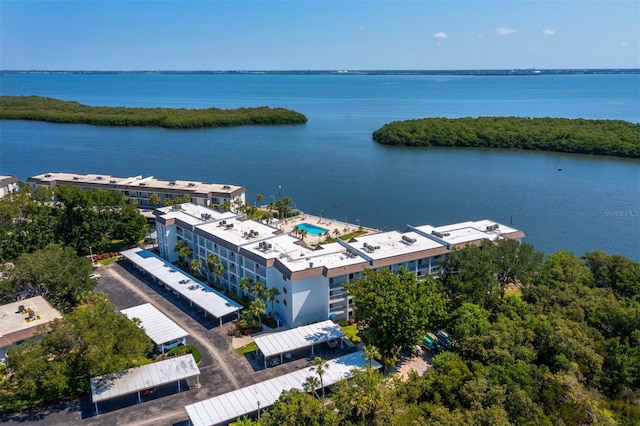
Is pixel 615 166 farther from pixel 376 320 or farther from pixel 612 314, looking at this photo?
pixel 376 320

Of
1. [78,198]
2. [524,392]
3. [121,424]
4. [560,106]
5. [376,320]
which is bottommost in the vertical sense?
[121,424]

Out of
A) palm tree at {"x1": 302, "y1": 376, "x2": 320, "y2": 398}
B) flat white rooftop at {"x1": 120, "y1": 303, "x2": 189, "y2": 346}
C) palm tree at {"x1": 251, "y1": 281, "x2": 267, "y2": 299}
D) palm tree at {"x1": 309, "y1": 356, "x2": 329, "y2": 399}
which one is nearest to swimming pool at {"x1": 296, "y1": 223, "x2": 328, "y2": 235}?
palm tree at {"x1": 251, "y1": 281, "x2": 267, "y2": 299}

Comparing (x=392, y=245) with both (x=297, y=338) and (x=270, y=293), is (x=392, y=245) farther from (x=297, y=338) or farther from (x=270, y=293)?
(x=297, y=338)

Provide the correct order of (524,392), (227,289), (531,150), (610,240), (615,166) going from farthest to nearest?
(531,150) → (615,166) → (610,240) → (227,289) → (524,392)

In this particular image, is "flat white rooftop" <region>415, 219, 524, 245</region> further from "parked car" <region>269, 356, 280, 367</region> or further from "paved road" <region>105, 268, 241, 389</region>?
"paved road" <region>105, 268, 241, 389</region>

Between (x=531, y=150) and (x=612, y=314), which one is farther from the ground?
(x=531, y=150)

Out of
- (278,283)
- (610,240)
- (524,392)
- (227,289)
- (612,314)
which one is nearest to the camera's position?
(524,392)

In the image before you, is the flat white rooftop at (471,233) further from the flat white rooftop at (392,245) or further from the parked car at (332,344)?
the parked car at (332,344)

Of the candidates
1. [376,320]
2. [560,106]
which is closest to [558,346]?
[376,320]
